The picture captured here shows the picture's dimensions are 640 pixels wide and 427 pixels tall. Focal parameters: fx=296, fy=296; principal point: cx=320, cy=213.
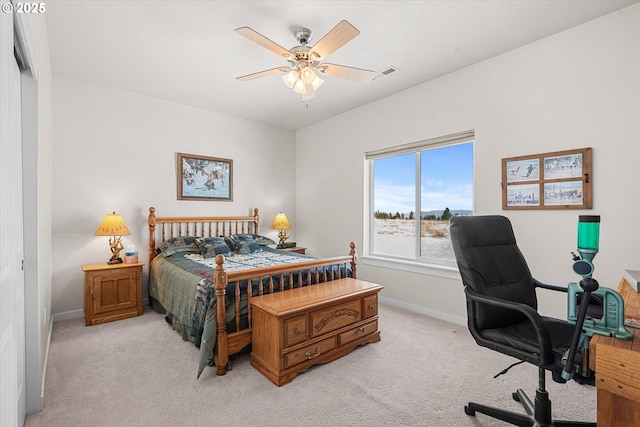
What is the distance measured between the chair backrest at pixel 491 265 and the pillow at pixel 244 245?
2.99 metres

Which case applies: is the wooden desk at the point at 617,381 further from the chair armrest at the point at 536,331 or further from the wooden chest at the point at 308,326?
the wooden chest at the point at 308,326

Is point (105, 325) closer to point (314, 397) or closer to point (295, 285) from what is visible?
point (295, 285)

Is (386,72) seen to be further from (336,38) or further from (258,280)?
(258,280)

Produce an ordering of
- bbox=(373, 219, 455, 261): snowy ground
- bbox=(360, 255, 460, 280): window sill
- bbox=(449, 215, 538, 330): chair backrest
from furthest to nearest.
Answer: bbox=(373, 219, 455, 261): snowy ground
bbox=(360, 255, 460, 280): window sill
bbox=(449, 215, 538, 330): chair backrest

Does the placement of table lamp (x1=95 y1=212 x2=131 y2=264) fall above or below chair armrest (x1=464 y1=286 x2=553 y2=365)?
above

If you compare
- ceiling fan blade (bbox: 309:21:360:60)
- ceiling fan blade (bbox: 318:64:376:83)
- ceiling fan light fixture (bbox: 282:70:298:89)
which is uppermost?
ceiling fan blade (bbox: 309:21:360:60)

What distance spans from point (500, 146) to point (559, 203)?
759mm

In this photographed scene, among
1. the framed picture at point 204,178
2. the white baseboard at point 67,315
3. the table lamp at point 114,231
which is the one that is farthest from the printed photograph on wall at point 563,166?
the white baseboard at point 67,315

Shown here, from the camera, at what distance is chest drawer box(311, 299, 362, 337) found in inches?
92.9

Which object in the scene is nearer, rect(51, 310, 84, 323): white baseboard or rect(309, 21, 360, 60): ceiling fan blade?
rect(309, 21, 360, 60): ceiling fan blade

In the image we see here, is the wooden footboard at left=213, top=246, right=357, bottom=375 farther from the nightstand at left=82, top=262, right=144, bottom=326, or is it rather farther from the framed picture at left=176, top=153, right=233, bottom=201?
the framed picture at left=176, top=153, right=233, bottom=201

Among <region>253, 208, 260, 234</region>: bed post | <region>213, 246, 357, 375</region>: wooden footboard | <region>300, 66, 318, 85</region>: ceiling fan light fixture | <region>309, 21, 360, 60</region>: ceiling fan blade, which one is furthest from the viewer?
<region>253, 208, 260, 234</region>: bed post

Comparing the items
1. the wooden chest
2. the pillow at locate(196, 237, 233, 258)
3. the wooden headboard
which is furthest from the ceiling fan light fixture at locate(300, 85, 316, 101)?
the wooden headboard

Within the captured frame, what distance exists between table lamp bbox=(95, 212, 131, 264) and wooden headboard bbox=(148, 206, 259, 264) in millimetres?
386
